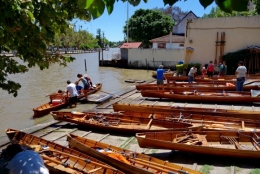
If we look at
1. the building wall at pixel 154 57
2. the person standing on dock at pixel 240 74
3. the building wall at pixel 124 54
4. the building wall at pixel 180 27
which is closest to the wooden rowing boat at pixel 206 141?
the person standing on dock at pixel 240 74

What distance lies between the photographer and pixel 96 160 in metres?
6.17

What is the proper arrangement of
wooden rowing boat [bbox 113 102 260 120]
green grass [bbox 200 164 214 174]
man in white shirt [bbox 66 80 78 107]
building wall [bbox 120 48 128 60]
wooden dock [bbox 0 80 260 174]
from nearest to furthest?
green grass [bbox 200 164 214 174]
wooden dock [bbox 0 80 260 174]
wooden rowing boat [bbox 113 102 260 120]
man in white shirt [bbox 66 80 78 107]
building wall [bbox 120 48 128 60]

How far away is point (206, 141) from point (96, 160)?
10.4ft

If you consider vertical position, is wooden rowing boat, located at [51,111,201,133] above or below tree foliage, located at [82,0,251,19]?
below

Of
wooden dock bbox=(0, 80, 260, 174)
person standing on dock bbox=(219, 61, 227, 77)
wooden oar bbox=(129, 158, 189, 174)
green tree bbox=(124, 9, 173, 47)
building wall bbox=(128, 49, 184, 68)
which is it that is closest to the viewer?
wooden oar bbox=(129, 158, 189, 174)

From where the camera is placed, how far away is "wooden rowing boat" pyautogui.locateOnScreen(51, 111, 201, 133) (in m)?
9.03

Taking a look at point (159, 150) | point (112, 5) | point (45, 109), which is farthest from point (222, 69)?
point (112, 5)

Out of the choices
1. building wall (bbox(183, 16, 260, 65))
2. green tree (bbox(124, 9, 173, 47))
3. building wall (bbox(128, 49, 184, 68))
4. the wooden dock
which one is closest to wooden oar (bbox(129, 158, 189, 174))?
the wooden dock

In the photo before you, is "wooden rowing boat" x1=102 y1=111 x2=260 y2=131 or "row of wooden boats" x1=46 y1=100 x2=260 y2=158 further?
"wooden rowing boat" x1=102 y1=111 x2=260 y2=131

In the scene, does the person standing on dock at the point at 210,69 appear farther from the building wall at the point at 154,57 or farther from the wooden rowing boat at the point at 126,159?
the wooden rowing boat at the point at 126,159

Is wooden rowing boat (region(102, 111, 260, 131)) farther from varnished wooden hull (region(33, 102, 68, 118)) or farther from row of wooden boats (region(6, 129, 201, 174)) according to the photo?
varnished wooden hull (region(33, 102, 68, 118))

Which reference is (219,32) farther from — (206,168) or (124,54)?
(124,54)

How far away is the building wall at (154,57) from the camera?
36719 millimetres

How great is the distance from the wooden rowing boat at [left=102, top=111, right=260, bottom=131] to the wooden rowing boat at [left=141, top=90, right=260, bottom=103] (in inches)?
158
